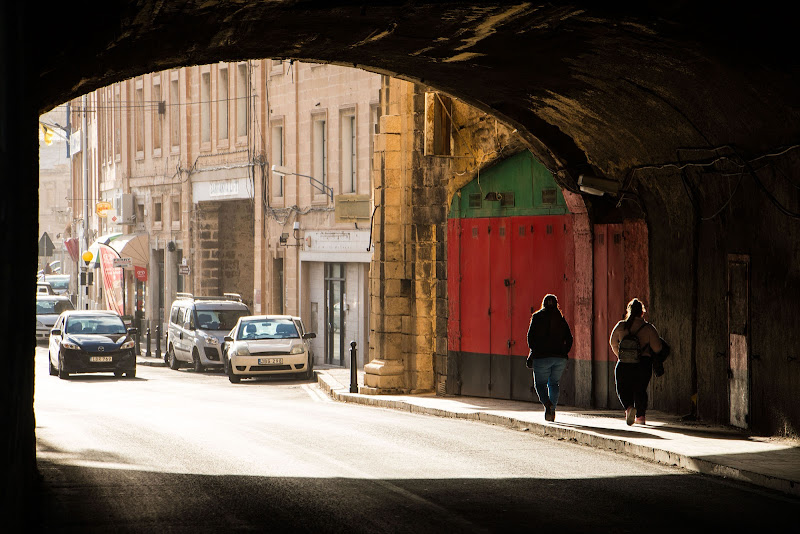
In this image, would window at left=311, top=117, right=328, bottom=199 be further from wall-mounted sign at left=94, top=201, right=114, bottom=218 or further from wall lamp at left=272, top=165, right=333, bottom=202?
wall-mounted sign at left=94, top=201, right=114, bottom=218

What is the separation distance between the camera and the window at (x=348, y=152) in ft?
113

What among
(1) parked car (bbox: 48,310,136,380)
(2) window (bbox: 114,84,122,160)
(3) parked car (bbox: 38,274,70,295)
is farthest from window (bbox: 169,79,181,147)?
(3) parked car (bbox: 38,274,70,295)

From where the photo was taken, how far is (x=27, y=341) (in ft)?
32.0

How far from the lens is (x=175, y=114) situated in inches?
1831

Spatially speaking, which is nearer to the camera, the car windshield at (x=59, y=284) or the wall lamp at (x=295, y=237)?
the wall lamp at (x=295, y=237)

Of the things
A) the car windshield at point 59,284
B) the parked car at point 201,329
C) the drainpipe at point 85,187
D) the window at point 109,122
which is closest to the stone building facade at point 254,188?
the window at point 109,122

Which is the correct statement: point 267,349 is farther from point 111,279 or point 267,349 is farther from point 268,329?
point 111,279

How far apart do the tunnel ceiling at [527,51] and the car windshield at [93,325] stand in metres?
16.6

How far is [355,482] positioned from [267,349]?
61.1 feet

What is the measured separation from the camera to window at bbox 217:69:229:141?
1668 inches

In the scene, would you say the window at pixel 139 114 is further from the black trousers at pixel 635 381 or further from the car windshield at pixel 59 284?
the black trousers at pixel 635 381

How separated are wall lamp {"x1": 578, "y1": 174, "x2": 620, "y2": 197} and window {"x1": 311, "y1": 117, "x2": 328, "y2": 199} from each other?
18.4 metres

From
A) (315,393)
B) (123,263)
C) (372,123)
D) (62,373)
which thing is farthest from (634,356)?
(123,263)

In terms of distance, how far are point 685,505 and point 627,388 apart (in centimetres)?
587
